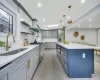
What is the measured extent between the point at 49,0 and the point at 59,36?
7083 millimetres

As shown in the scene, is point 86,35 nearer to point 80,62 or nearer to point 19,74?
point 80,62

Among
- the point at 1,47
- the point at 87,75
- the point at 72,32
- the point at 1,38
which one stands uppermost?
the point at 72,32

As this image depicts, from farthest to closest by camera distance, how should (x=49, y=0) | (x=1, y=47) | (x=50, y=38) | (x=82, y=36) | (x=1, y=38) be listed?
(x=50, y=38), (x=82, y=36), (x=49, y=0), (x=1, y=38), (x=1, y=47)

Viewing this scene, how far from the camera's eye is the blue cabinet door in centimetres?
248

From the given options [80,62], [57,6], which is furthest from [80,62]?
[57,6]

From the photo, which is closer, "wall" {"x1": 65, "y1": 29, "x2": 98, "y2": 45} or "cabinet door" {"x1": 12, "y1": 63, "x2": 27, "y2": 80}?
"cabinet door" {"x1": 12, "y1": 63, "x2": 27, "y2": 80}

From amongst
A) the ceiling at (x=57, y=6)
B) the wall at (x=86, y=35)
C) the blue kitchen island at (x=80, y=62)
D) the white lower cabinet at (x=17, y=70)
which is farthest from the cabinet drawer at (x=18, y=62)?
the wall at (x=86, y=35)

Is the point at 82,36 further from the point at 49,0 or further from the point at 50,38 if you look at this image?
the point at 49,0

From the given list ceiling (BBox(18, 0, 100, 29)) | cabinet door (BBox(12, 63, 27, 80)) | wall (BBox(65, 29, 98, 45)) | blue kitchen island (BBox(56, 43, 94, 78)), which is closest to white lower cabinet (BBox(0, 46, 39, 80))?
cabinet door (BBox(12, 63, 27, 80))

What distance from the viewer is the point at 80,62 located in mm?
2490

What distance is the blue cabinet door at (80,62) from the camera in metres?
2.48

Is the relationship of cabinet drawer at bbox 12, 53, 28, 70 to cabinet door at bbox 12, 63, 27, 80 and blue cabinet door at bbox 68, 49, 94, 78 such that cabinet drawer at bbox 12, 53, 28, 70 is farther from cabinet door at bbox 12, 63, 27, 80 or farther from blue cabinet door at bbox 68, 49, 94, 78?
blue cabinet door at bbox 68, 49, 94, 78

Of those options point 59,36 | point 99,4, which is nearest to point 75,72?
point 99,4

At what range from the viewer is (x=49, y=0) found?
2898mm
